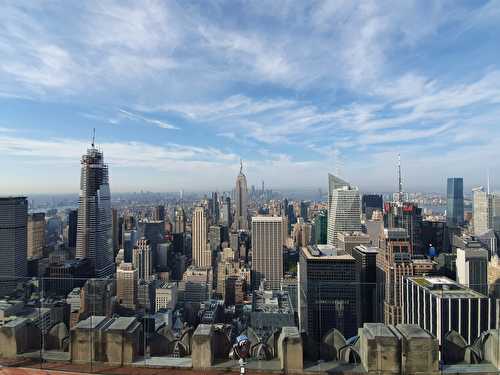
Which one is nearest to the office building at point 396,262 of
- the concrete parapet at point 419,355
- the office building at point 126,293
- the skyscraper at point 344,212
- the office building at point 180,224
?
the skyscraper at point 344,212

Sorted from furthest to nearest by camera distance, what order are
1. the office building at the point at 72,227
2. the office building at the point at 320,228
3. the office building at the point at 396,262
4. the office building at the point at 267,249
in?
the office building at the point at 320,228 < the office building at the point at 72,227 < the office building at the point at 267,249 < the office building at the point at 396,262

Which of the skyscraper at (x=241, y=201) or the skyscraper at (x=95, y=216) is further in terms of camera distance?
the skyscraper at (x=241, y=201)

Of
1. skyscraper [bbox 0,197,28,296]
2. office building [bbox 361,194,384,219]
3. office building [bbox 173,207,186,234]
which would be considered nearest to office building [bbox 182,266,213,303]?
skyscraper [bbox 0,197,28,296]

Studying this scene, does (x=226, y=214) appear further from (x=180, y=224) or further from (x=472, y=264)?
(x=472, y=264)

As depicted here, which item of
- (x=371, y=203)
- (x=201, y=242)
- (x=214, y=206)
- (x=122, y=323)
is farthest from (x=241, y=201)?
(x=122, y=323)

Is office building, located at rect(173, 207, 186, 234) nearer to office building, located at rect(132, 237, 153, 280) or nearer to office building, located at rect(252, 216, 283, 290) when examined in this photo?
office building, located at rect(132, 237, 153, 280)

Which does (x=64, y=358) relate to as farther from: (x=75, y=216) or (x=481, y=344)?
(x=75, y=216)

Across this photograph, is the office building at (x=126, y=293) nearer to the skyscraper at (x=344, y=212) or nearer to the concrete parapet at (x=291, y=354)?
the concrete parapet at (x=291, y=354)
